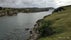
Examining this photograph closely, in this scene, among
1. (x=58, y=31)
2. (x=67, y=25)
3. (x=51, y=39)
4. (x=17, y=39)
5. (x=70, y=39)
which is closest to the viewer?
(x=70, y=39)

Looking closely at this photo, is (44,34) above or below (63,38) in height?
below

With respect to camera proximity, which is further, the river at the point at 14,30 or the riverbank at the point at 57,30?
the river at the point at 14,30

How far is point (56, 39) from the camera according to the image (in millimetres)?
34312

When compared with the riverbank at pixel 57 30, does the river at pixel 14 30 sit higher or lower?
lower

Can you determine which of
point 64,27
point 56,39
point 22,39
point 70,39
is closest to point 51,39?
point 56,39

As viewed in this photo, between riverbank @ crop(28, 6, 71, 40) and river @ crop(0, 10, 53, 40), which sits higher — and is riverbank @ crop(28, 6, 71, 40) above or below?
above

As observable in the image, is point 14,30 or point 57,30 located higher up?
point 57,30

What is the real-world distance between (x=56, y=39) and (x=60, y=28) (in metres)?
10.9

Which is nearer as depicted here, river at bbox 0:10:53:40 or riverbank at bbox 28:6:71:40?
riverbank at bbox 28:6:71:40

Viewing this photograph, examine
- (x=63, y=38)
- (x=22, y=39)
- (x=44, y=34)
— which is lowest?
(x=22, y=39)

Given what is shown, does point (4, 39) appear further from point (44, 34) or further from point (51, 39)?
point (51, 39)

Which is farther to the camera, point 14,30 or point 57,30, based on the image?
point 14,30

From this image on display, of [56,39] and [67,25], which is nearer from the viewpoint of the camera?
[56,39]

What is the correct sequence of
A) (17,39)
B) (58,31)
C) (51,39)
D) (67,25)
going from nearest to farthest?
(51,39) → (58,31) → (67,25) → (17,39)
